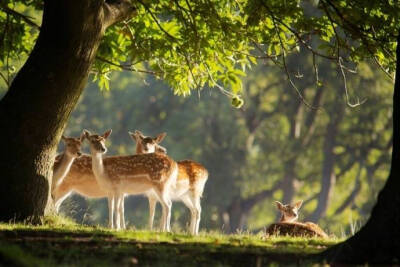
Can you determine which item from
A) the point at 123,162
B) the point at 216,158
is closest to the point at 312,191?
the point at 216,158

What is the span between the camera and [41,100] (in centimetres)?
1052

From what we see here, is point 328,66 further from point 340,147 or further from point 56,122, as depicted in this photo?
point 56,122

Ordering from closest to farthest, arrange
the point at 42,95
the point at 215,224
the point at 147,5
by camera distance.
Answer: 1. the point at 42,95
2. the point at 147,5
3. the point at 215,224

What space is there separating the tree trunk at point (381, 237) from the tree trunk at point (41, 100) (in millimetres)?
4321

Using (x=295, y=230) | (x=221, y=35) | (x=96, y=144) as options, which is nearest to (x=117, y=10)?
(x=221, y=35)

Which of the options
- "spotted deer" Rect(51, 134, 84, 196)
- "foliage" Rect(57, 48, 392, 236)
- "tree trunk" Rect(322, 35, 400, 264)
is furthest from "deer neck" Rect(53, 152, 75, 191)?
"foliage" Rect(57, 48, 392, 236)

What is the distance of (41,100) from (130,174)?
2.48 meters

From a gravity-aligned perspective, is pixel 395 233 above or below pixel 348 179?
below

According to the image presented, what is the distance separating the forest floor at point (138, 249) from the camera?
23.7 feet

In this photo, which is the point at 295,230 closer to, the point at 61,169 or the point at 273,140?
the point at 61,169

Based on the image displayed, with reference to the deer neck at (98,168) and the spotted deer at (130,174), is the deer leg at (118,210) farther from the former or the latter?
the deer neck at (98,168)

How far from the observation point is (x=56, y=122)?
10.7 meters

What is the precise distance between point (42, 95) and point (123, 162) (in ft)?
8.23

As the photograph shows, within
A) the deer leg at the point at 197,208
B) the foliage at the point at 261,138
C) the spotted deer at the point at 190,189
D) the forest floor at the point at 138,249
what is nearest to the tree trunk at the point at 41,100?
the forest floor at the point at 138,249
